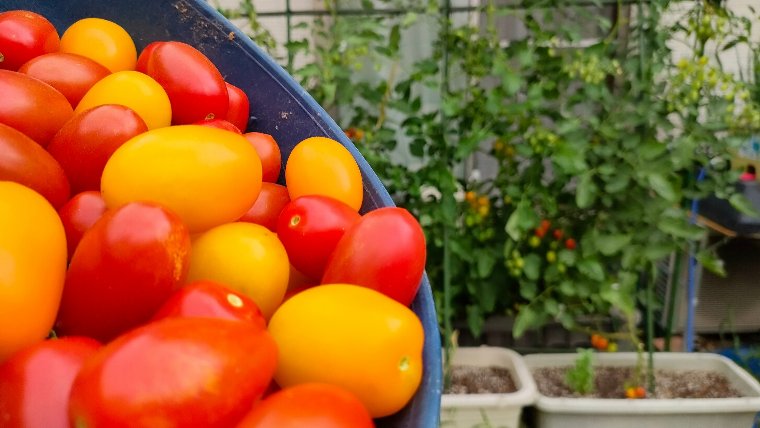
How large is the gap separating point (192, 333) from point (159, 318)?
69 millimetres

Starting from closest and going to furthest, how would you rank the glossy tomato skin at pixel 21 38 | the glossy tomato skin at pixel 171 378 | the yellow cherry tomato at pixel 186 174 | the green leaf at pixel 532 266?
the glossy tomato skin at pixel 171 378 → the yellow cherry tomato at pixel 186 174 → the glossy tomato skin at pixel 21 38 → the green leaf at pixel 532 266

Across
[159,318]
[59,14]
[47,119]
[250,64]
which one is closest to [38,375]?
[159,318]

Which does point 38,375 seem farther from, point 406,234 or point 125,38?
point 125,38

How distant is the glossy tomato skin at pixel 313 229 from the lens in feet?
1.87

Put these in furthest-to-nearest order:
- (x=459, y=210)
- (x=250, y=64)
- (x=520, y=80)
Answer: (x=459, y=210) < (x=520, y=80) < (x=250, y=64)

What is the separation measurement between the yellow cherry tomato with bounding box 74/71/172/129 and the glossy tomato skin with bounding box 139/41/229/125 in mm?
25

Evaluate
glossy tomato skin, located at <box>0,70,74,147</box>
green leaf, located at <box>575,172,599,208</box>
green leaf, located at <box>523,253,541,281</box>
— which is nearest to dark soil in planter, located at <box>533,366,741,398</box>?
green leaf, located at <box>523,253,541,281</box>

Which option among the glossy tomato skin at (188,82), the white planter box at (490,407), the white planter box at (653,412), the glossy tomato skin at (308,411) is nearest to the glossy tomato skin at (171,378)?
the glossy tomato skin at (308,411)

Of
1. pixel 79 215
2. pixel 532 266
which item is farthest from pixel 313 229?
pixel 532 266

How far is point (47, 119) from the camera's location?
25.0 inches

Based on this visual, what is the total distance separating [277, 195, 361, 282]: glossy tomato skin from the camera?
1.87ft

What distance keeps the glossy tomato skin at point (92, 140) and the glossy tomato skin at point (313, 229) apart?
0.16 metres

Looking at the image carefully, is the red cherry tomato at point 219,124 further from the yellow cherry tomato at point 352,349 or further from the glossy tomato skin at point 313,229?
the yellow cherry tomato at point 352,349

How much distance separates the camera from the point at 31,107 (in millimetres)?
616
